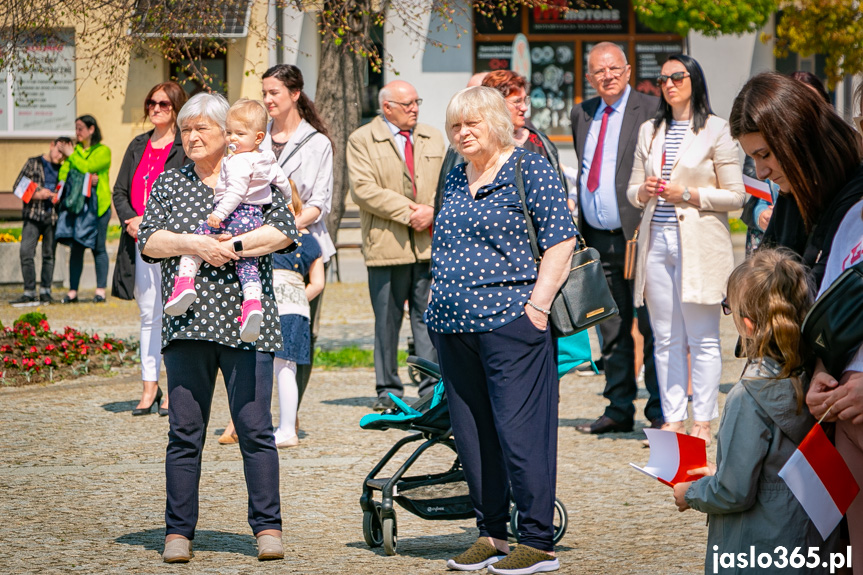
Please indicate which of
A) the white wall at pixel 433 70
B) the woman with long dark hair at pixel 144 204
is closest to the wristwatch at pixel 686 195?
the woman with long dark hair at pixel 144 204

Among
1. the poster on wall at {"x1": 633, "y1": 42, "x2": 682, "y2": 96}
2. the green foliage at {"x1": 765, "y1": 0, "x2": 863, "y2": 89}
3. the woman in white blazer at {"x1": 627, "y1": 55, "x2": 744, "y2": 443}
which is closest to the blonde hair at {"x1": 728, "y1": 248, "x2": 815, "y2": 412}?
the woman in white blazer at {"x1": 627, "y1": 55, "x2": 744, "y2": 443}

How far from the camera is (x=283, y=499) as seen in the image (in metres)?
6.05

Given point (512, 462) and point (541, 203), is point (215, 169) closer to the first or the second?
point (541, 203)

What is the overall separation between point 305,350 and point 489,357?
9.14ft

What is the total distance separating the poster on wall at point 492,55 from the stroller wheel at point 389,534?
72.9ft

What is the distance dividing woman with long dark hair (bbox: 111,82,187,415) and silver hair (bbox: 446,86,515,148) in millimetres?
3473

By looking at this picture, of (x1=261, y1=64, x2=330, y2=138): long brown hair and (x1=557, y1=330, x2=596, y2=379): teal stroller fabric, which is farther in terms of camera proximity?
(x1=261, y1=64, x2=330, y2=138): long brown hair

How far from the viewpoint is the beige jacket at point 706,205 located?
6.87m

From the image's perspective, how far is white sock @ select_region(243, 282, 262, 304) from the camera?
16.2 ft

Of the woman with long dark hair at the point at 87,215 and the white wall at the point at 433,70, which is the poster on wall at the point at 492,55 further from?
the woman with long dark hair at the point at 87,215

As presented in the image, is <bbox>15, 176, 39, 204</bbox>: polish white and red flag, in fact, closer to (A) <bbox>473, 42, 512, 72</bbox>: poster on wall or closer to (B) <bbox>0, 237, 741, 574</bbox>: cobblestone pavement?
(B) <bbox>0, 237, 741, 574</bbox>: cobblestone pavement

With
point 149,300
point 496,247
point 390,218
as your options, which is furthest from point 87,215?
point 496,247

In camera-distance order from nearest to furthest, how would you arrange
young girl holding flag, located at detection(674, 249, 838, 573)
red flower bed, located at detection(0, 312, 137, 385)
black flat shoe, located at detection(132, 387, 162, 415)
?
young girl holding flag, located at detection(674, 249, 838, 573), black flat shoe, located at detection(132, 387, 162, 415), red flower bed, located at detection(0, 312, 137, 385)

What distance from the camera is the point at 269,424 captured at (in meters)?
5.08
